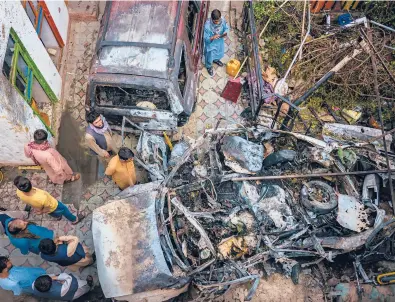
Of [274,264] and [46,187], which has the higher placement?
[46,187]

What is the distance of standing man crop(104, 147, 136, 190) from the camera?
19.4 feet

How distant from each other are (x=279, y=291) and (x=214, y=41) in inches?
199

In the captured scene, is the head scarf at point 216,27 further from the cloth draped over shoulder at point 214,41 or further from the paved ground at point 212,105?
the paved ground at point 212,105

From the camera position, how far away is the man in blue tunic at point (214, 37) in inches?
296

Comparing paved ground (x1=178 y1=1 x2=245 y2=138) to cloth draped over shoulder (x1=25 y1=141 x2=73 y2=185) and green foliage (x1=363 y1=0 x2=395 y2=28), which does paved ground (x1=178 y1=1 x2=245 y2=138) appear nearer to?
cloth draped over shoulder (x1=25 y1=141 x2=73 y2=185)

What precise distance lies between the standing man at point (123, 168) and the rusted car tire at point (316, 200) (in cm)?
286

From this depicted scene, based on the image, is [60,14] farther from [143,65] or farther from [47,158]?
[47,158]

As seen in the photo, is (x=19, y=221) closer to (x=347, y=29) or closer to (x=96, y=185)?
(x=96, y=185)

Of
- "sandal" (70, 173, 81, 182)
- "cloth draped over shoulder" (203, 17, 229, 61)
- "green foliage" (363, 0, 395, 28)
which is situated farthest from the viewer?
"green foliage" (363, 0, 395, 28)

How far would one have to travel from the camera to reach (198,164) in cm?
628

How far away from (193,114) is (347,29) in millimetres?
3836

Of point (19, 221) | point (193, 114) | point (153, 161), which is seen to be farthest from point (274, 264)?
point (19, 221)

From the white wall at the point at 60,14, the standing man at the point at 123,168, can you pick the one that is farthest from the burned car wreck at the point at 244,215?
the white wall at the point at 60,14

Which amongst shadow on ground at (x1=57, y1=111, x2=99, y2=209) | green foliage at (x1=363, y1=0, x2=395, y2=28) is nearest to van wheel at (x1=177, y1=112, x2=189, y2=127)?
shadow on ground at (x1=57, y1=111, x2=99, y2=209)
